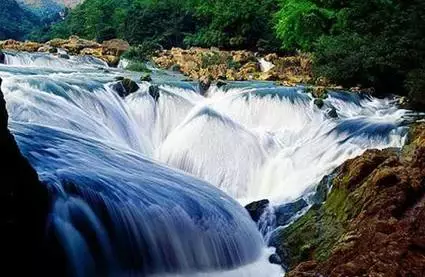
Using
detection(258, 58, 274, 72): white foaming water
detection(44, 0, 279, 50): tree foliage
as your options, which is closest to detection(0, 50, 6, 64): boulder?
detection(258, 58, 274, 72): white foaming water

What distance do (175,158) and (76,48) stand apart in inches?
682

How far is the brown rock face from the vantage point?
538cm

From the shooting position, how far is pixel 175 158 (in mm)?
12547

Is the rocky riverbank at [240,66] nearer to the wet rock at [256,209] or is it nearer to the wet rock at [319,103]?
the wet rock at [319,103]

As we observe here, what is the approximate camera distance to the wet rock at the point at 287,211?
8.95 meters

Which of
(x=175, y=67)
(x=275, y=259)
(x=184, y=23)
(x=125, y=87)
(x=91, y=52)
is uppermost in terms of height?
(x=184, y=23)

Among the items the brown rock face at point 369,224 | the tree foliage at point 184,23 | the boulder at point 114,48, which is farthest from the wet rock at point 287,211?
the boulder at point 114,48

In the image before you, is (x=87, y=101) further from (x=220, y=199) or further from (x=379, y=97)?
(x=379, y=97)

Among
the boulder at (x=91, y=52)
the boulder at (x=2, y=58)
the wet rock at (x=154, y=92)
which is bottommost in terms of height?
the wet rock at (x=154, y=92)

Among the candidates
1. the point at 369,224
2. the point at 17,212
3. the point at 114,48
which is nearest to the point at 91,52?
the point at 114,48

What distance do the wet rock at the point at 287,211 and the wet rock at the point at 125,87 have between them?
633cm

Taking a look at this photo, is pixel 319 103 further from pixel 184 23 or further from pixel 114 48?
pixel 184 23

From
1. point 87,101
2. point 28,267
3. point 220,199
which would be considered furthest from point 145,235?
point 87,101

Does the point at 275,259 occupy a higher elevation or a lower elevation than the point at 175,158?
lower
